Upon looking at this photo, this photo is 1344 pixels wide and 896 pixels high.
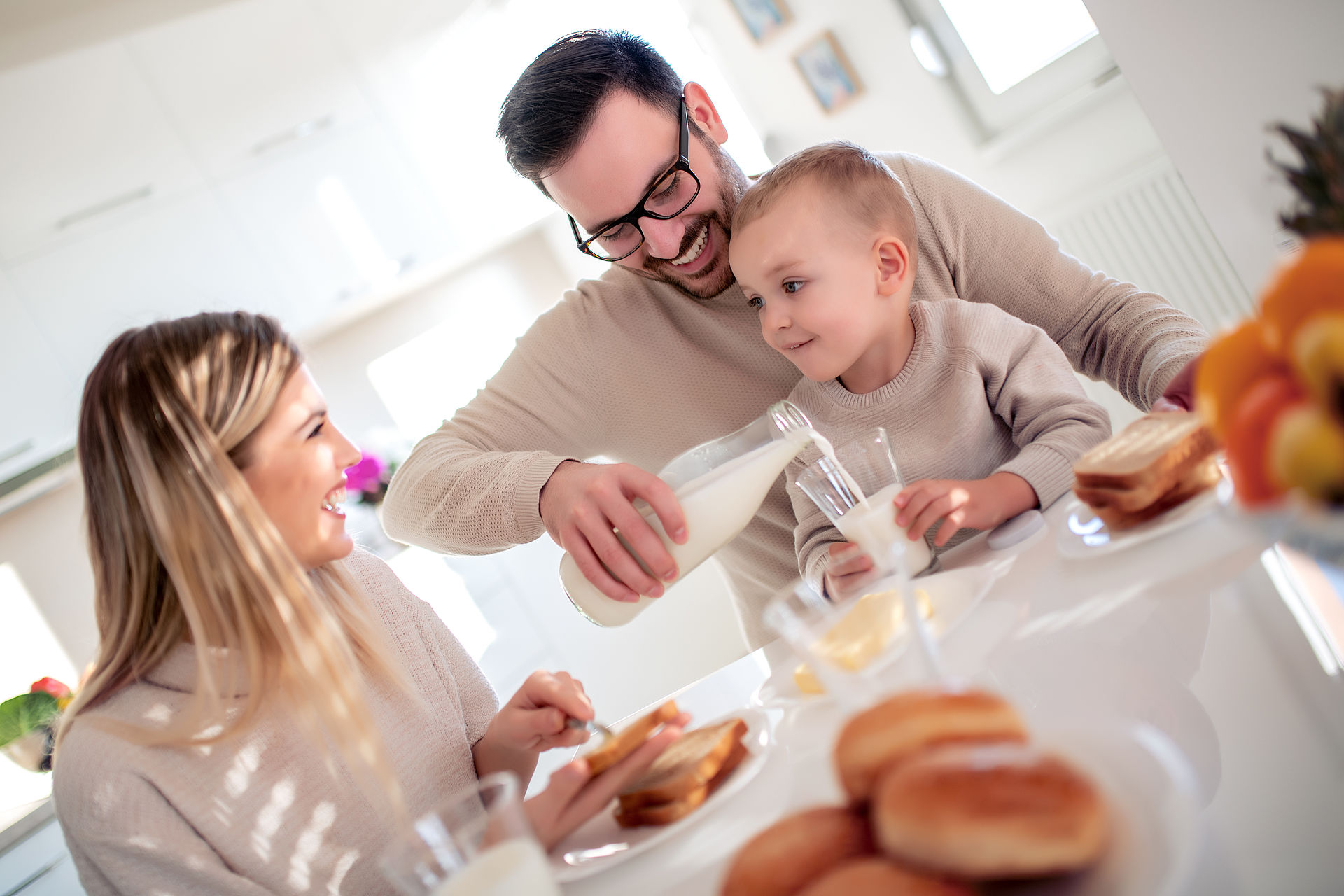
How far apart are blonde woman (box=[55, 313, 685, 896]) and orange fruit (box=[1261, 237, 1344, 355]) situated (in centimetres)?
76

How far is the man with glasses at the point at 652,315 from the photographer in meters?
1.36

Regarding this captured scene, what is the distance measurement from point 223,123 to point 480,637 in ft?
6.48

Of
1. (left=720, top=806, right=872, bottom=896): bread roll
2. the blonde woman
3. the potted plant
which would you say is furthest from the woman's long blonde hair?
the potted plant

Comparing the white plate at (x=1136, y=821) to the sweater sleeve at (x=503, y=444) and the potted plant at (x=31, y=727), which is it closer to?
the sweater sleeve at (x=503, y=444)

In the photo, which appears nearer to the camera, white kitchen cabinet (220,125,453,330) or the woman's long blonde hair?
the woman's long blonde hair

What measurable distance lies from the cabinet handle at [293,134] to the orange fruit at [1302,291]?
10.9 ft

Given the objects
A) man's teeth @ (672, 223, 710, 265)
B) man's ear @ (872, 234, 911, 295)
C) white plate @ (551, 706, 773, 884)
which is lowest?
white plate @ (551, 706, 773, 884)

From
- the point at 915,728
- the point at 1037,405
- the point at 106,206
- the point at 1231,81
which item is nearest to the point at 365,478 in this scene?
the point at 106,206

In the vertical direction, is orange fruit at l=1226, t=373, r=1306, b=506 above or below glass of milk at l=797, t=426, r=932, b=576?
above

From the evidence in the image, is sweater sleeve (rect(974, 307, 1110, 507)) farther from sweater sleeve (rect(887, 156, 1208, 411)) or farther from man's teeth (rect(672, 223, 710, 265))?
man's teeth (rect(672, 223, 710, 265))

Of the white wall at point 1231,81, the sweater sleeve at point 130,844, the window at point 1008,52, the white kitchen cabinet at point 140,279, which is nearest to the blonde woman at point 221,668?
the sweater sleeve at point 130,844

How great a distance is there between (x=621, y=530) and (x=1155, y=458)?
52 cm

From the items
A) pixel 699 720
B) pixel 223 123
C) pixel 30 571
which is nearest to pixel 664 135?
pixel 699 720

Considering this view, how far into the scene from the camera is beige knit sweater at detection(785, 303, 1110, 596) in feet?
4.01
